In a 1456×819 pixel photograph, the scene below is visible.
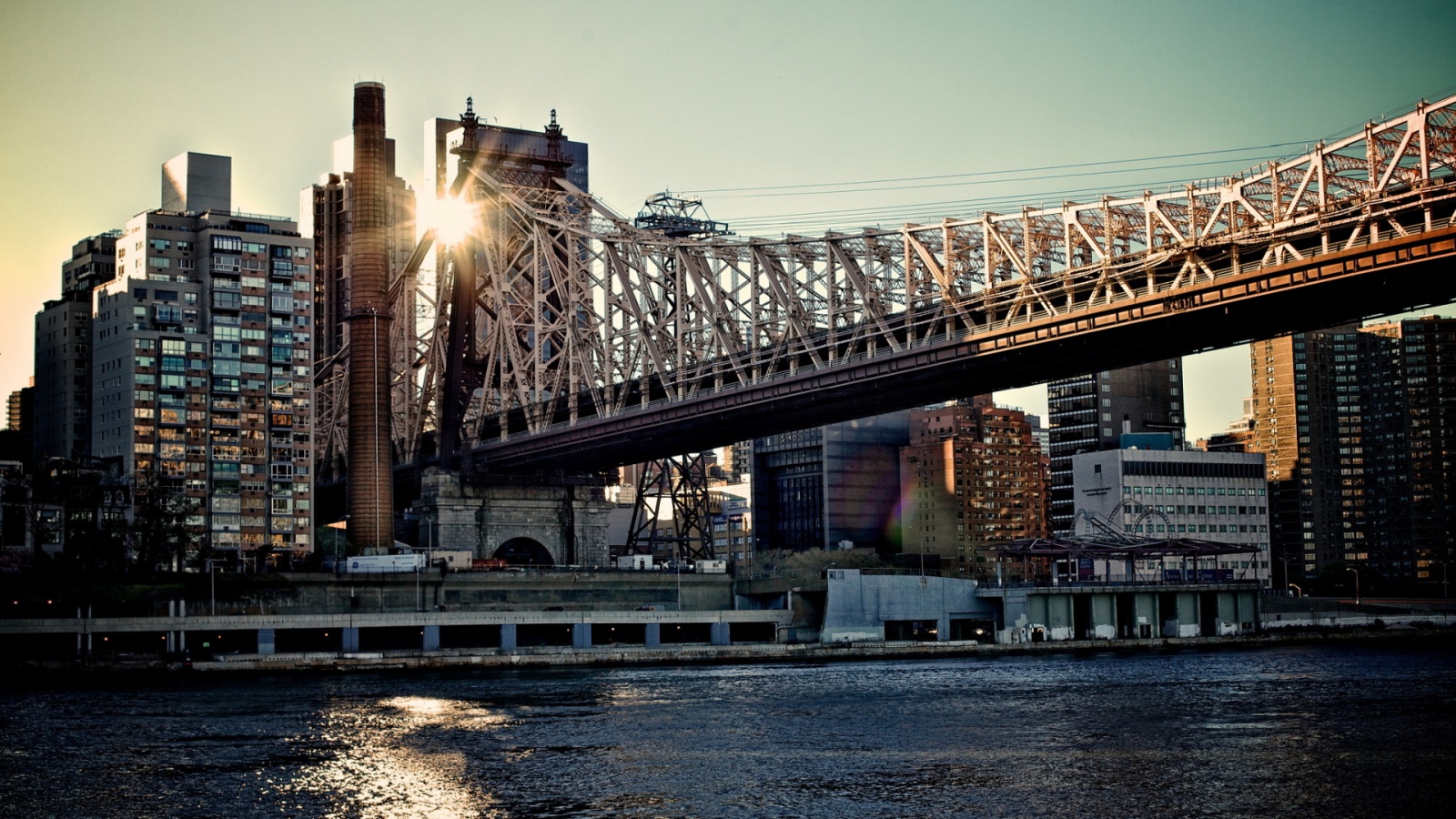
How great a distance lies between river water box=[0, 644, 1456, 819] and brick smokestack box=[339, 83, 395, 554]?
42.0m

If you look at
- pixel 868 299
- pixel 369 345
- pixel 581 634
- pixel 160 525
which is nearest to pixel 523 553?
pixel 369 345

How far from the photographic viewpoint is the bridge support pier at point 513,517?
495ft

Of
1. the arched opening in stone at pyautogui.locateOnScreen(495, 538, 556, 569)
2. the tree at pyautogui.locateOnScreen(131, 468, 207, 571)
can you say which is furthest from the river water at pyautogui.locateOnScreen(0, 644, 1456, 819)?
the arched opening in stone at pyautogui.locateOnScreen(495, 538, 556, 569)

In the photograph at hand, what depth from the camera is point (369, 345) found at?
145m

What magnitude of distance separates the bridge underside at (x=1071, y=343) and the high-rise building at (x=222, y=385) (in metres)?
30.2

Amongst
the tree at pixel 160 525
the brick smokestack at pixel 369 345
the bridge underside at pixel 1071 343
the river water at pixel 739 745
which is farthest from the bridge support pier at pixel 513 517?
the river water at pixel 739 745

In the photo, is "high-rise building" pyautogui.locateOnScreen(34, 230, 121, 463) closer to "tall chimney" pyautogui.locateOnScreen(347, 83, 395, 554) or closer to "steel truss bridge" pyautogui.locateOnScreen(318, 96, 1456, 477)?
"steel truss bridge" pyautogui.locateOnScreen(318, 96, 1456, 477)

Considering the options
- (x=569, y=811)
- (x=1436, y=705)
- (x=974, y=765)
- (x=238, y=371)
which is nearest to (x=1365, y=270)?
(x=1436, y=705)

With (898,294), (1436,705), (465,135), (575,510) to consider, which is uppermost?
(465,135)

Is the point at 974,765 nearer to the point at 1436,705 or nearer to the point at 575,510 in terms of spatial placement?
the point at 1436,705

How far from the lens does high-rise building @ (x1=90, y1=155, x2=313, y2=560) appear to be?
156 metres

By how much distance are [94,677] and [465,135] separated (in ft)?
238

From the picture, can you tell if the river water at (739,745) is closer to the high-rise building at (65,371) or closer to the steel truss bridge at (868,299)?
the steel truss bridge at (868,299)

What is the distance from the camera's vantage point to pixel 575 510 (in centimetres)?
15725
